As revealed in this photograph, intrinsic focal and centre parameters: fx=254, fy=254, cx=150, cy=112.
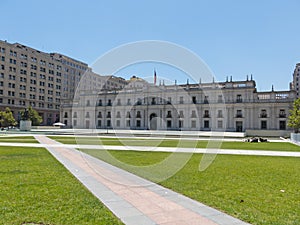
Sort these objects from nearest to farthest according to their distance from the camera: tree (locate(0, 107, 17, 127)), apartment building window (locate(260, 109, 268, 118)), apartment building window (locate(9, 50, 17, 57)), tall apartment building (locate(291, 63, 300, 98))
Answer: tree (locate(0, 107, 17, 127)), apartment building window (locate(260, 109, 268, 118)), apartment building window (locate(9, 50, 17, 57)), tall apartment building (locate(291, 63, 300, 98))

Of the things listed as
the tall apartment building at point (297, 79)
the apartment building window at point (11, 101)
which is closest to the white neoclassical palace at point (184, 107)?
the apartment building window at point (11, 101)

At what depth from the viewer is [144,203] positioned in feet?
19.0

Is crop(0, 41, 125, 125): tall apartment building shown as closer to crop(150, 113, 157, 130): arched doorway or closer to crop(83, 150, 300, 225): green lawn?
crop(150, 113, 157, 130): arched doorway

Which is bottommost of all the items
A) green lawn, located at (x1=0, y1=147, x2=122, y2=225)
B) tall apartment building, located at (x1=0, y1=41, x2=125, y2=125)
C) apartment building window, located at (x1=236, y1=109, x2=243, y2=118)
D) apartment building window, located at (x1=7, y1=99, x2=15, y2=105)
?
green lawn, located at (x1=0, y1=147, x2=122, y2=225)

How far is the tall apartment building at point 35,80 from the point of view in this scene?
233 ft

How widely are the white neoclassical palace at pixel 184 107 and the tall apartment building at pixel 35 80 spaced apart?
25.1 feet

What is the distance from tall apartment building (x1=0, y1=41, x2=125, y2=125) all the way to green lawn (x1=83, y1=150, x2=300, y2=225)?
5648cm

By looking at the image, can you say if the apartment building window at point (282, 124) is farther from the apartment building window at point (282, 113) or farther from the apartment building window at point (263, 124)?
the apartment building window at point (263, 124)

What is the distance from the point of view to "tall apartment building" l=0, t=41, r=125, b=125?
71062 mm

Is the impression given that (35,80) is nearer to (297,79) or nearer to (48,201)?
(48,201)

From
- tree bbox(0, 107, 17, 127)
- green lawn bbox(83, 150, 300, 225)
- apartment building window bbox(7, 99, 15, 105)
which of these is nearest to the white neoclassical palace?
apartment building window bbox(7, 99, 15, 105)

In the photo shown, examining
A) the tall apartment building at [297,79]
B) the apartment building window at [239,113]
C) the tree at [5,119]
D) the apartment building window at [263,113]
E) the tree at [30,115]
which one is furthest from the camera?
the tall apartment building at [297,79]

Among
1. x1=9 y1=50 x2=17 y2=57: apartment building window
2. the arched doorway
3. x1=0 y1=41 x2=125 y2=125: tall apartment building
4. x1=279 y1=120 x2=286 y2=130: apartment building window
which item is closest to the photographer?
x1=279 y1=120 x2=286 y2=130: apartment building window

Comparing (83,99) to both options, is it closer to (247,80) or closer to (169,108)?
(169,108)
